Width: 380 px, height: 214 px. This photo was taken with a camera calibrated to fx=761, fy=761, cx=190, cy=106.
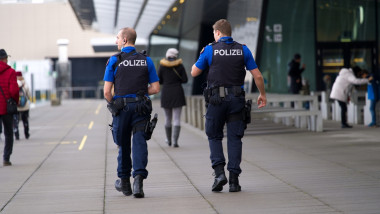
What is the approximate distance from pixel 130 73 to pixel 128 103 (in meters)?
0.30

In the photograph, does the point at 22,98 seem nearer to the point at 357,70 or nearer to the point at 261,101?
the point at 357,70

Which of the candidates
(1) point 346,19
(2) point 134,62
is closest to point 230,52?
(2) point 134,62

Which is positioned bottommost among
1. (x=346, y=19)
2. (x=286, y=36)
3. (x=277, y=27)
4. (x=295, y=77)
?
(x=295, y=77)

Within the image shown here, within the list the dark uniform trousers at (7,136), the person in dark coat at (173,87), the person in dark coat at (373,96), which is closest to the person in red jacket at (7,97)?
the dark uniform trousers at (7,136)

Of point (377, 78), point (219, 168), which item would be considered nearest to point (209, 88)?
point (219, 168)

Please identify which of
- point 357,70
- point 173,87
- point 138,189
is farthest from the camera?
point 357,70

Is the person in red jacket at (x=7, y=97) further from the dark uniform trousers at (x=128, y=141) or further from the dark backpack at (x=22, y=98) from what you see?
the dark backpack at (x=22, y=98)

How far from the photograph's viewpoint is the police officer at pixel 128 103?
754 centimetres

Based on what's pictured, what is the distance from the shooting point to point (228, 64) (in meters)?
7.68

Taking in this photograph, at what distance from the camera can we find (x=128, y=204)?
7.11m

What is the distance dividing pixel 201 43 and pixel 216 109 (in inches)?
1073

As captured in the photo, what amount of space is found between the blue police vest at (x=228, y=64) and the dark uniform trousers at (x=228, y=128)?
0.54 feet

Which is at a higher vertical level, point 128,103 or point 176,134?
point 128,103

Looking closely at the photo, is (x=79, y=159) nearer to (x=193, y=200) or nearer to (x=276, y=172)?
(x=276, y=172)
